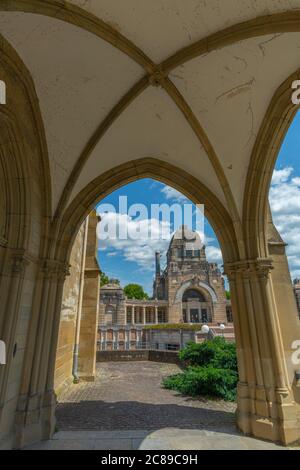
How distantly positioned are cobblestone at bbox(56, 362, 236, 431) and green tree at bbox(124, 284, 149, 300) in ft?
144

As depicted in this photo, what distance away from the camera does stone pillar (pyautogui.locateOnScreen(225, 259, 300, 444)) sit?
11.6 ft

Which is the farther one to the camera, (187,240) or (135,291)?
(135,291)

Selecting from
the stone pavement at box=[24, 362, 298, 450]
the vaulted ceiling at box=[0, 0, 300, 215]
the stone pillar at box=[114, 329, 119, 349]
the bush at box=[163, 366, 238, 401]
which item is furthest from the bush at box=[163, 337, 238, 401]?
the stone pillar at box=[114, 329, 119, 349]

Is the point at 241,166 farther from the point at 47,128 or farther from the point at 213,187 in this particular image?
the point at 47,128

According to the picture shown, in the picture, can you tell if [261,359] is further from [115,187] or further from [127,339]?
[127,339]

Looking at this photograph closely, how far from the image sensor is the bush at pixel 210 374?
5836 mm

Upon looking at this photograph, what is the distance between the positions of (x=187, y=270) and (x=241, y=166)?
2912 cm

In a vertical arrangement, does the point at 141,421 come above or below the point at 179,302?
below

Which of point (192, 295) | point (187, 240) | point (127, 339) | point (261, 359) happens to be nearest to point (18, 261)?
point (261, 359)

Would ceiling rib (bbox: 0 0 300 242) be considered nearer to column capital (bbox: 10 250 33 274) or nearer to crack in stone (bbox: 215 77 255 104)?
crack in stone (bbox: 215 77 255 104)

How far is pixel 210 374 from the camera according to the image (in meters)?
6.06

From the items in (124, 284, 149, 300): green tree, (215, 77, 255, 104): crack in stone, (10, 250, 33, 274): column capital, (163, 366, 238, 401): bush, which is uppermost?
(124, 284, 149, 300): green tree

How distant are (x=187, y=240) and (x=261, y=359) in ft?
119

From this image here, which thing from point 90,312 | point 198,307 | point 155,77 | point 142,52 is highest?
point 142,52
